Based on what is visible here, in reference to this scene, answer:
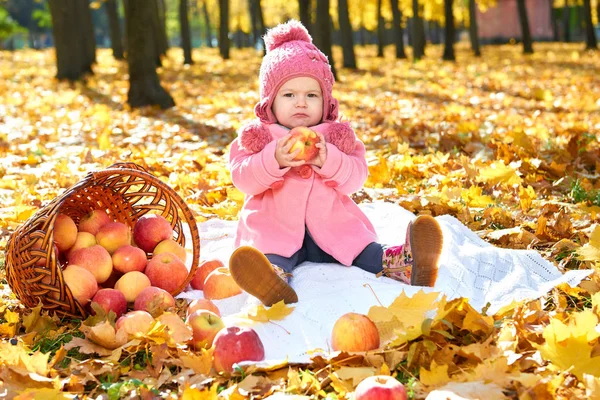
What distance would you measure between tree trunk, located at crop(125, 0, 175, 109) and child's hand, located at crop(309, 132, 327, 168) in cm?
755

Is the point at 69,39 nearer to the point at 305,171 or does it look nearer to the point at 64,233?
the point at 64,233

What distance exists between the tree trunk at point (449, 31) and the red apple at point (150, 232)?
17.0 meters

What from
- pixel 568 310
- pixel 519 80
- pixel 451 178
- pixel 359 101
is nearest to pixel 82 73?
pixel 359 101

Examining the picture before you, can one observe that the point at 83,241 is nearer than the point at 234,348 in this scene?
No

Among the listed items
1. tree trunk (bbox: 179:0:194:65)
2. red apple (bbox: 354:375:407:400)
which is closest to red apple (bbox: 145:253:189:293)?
red apple (bbox: 354:375:407:400)

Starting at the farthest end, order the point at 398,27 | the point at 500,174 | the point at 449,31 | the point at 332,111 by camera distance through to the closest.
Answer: the point at 398,27 → the point at 449,31 → the point at 500,174 → the point at 332,111

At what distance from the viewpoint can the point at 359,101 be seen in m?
10.9

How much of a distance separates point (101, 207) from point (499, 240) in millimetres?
2209

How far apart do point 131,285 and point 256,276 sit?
0.62 meters

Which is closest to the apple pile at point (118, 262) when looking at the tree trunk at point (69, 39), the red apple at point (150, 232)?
the red apple at point (150, 232)

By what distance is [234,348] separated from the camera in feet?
7.82

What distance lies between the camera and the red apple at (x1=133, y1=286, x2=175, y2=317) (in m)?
2.87

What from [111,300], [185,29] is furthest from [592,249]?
[185,29]

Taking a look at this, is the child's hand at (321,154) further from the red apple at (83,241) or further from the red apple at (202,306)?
the red apple at (83,241)
